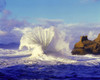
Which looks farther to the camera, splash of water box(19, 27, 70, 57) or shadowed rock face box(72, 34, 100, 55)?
shadowed rock face box(72, 34, 100, 55)

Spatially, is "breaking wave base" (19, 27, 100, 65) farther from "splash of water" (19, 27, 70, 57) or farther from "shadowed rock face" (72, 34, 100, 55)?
"shadowed rock face" (72, 34, 100, 55)

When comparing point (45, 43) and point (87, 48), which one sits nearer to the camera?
point (45, 43)

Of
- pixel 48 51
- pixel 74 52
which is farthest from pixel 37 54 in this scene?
pixel 74 52

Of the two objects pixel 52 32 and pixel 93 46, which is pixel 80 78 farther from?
pixel 93 46

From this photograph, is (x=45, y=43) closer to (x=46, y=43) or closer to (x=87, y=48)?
(x=46, y=43)

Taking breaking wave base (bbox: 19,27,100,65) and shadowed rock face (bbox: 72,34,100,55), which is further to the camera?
shadowed rock face (bbox: 72,34,100,55)

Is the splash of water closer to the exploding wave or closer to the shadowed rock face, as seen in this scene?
the exploding wave

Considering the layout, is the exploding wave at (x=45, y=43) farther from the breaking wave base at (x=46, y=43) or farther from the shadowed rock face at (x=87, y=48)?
the shadowed rock face at (x=87, y=48)

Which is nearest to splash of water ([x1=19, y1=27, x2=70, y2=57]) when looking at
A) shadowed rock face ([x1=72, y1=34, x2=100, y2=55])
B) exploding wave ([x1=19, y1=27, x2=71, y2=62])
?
exploding wave ([x1=19, y1=27, x2=71, y2=62])

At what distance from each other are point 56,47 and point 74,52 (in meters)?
10.6

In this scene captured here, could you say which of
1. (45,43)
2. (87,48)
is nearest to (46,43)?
(45,43)

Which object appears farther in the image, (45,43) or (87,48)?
(87,48)

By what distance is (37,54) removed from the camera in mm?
18656

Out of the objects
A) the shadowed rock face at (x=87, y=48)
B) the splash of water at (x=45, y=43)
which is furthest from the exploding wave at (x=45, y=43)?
the shadowed rock face at (x=87, y=48)
